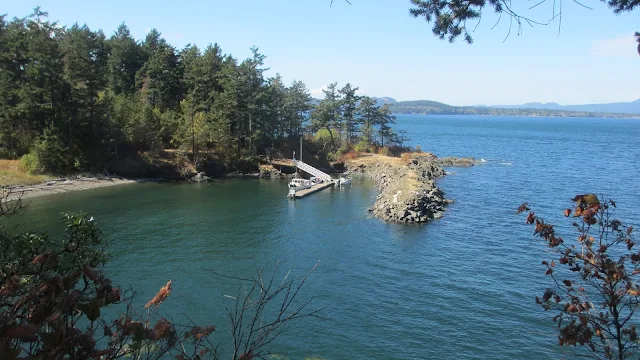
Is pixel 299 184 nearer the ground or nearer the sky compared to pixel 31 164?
nearer the ground

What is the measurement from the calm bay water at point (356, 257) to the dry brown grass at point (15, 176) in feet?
17.0

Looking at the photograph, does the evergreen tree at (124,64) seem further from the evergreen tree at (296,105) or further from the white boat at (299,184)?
the white boat at (299,184)

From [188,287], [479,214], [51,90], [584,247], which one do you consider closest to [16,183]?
[51,90]

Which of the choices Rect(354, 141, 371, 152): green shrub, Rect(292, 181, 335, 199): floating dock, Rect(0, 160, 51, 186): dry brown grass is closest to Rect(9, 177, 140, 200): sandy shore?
Rect(0, 160, 51, 186): dry brown grass

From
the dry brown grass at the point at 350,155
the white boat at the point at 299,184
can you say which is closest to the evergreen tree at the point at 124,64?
the white boat at the point at 299,184

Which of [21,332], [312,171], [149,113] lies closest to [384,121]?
[312,171]

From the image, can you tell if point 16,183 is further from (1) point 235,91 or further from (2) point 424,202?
(2) point 424,202

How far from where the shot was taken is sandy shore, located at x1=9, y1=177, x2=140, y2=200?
43656 millimetres

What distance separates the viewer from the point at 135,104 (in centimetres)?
5975

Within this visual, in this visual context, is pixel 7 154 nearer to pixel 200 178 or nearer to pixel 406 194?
pixel 200 178

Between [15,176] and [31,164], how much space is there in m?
2.53

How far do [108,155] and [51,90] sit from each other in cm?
1007

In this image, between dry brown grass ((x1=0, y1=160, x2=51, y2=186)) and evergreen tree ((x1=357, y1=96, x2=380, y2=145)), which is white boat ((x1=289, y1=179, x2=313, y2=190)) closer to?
dry brown grass ((x1=0, y1=160, x2=51, y2=186))

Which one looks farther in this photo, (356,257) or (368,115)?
(368,115)
